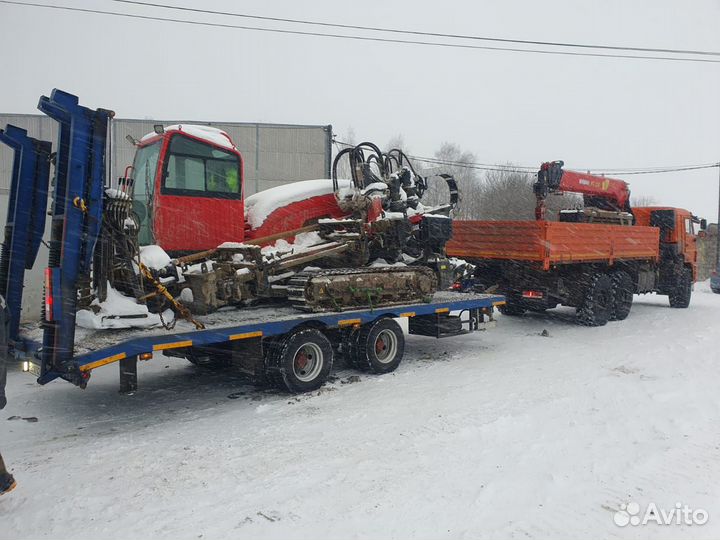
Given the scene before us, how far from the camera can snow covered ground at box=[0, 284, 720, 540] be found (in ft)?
13.2

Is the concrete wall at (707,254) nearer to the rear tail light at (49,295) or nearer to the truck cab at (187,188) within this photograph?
the truck cab at (187,188)

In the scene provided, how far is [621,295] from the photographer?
13367mm

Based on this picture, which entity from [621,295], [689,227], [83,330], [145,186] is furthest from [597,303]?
[83,330]

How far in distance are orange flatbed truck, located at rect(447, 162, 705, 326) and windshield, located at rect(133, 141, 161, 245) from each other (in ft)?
23.2

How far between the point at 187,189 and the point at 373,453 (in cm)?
390

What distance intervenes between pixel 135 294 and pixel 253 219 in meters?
2.31

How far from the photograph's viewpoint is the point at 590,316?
40.4 feet

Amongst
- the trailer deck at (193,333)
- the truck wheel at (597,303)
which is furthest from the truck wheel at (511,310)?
the trailer deck at (193,333)

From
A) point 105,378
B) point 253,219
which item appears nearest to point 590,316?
point 253,219

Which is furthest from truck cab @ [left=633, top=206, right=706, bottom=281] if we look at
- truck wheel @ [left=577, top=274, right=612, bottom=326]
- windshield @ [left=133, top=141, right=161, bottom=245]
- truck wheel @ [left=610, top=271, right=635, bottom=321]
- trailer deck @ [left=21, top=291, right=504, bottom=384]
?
windshield @ [left=133, top=141, right=161, bottom=245]

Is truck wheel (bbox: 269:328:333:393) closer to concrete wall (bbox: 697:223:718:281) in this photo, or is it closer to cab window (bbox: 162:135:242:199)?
cab window (bbox: 162:135:242:199)

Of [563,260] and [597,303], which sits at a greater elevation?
[563,260]

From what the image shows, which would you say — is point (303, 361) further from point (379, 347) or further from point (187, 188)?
point (187, 188)

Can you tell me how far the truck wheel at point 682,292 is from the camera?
15.8 metres
